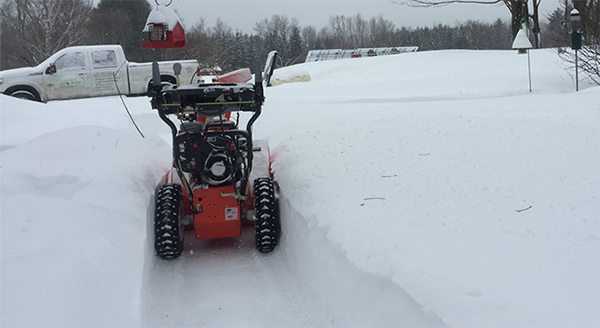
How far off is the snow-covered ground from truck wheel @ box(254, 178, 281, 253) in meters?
0.17

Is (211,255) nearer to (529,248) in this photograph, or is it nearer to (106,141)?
(106,141)

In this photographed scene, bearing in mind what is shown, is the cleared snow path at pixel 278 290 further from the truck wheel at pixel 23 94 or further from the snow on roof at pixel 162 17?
the truck wheel at pixel 23 94

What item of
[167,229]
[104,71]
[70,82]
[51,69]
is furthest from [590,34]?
[51,69]

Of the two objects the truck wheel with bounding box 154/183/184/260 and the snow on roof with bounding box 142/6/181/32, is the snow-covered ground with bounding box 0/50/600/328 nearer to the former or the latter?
the truck wheel with bounding box 154/183/184/260

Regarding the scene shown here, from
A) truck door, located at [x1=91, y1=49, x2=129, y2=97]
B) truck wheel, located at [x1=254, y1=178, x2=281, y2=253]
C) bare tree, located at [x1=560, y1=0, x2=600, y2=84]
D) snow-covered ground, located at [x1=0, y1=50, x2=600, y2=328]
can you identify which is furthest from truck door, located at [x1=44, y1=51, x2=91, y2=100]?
bare tree, located at [x1=560, y1=0, x2=600, y2=84]

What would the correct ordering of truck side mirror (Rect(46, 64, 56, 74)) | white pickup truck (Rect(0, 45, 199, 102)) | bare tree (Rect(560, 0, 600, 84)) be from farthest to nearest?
truck side mirror (Rect(46, 64, 56, 74))
white pickup truck (Rect(0, 45, 199, 102))
bare tree (Rect(560, 0, 600, 84))

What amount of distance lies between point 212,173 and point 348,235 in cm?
168

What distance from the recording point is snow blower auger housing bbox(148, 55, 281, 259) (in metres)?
4.77

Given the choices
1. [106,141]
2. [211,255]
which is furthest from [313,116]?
[211,255]

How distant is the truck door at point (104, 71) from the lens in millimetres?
15086

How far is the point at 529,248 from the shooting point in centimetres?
340

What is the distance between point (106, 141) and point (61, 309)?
3.69 m

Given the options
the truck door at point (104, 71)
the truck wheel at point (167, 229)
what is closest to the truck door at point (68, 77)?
the truck door at point (104, 71)

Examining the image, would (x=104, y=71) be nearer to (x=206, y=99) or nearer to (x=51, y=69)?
(x=51, y=69)
